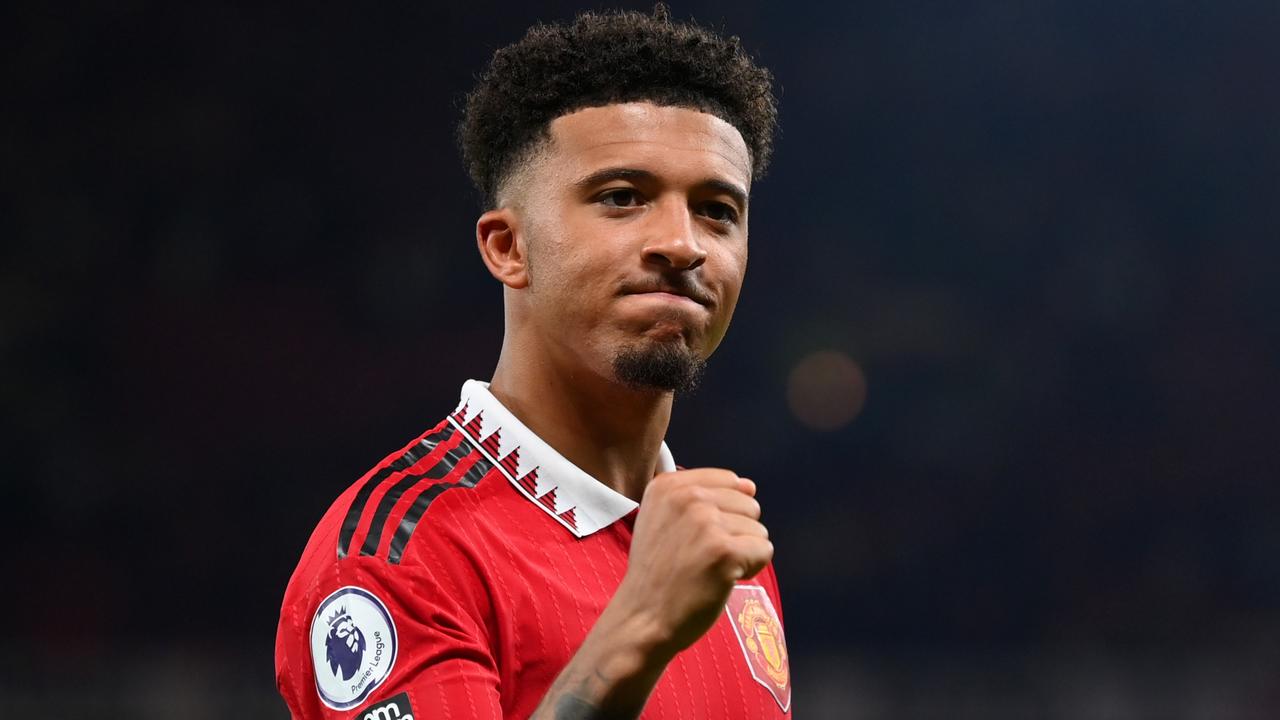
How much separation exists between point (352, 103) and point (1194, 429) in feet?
13.5

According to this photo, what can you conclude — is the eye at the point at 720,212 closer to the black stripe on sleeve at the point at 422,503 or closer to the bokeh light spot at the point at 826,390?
the black stripe on sleeve at the point at 422,503

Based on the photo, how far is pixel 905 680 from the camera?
5445mm

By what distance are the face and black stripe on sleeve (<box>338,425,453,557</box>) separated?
0.17 meters

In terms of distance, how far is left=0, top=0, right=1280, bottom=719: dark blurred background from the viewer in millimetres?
5203

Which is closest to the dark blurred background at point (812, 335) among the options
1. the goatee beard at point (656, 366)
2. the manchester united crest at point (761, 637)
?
the manchester united crest at point (761, 637)

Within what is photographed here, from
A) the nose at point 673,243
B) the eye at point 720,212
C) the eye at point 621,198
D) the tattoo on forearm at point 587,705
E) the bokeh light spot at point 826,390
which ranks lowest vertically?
the tattoo on forearm at point 587,705

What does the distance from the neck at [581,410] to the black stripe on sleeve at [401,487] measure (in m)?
0.09

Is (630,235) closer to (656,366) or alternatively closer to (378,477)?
(656,366)

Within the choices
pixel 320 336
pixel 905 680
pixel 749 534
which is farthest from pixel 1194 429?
pixel 749 534

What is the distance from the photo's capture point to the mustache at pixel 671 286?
1.36 meters

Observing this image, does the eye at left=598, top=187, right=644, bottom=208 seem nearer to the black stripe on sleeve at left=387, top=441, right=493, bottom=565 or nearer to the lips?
the lips

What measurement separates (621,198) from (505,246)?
180 mm

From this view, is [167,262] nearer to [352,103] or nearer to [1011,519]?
[352,103]

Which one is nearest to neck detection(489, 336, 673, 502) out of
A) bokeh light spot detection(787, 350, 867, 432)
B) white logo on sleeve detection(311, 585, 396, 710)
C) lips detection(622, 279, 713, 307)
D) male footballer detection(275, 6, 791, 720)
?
male footballer detection(275, 6, 791, 720)
